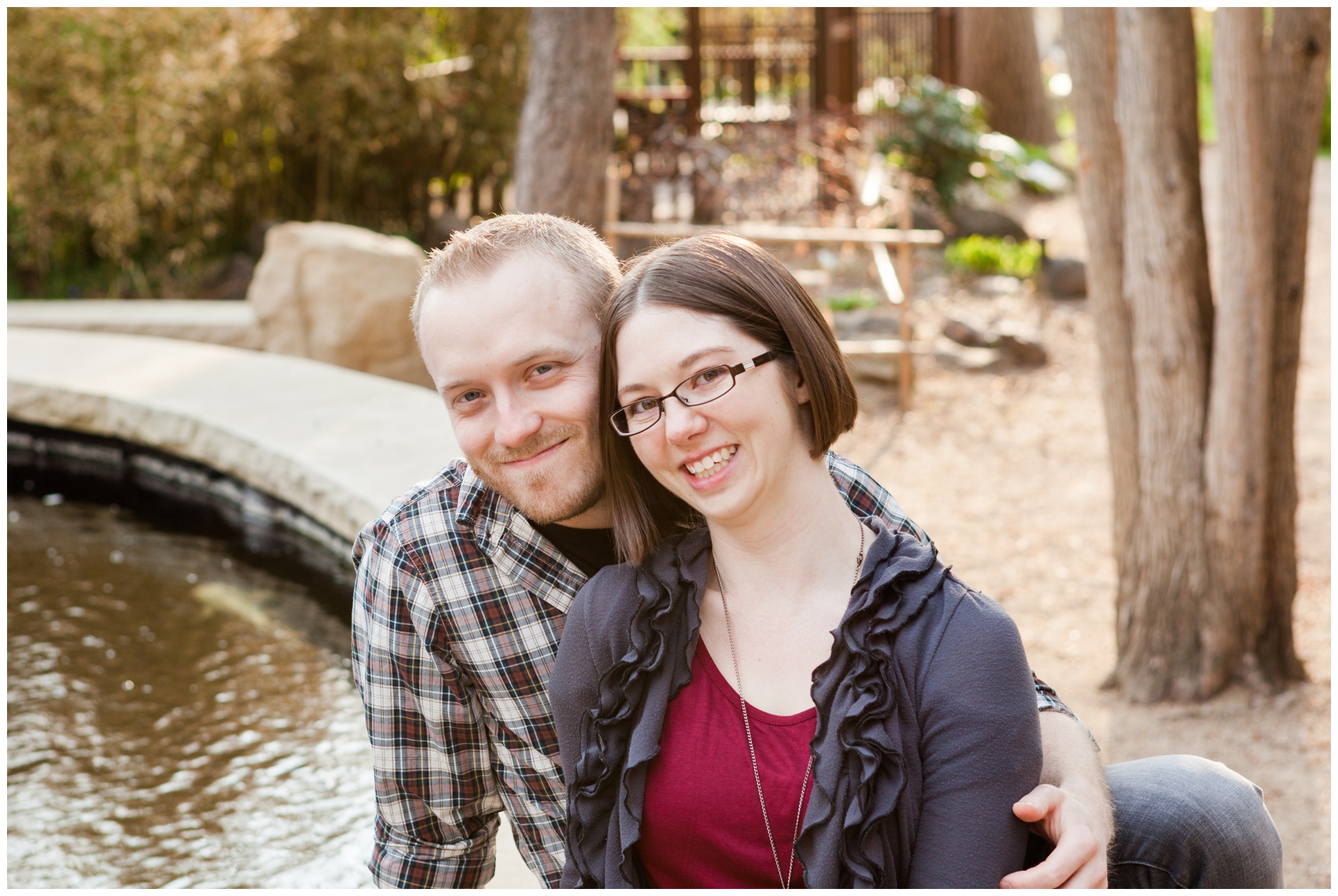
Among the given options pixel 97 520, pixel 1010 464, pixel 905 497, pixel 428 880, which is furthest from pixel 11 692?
Answer: pixel 1010 464

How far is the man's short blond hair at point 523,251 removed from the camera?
161 centimetres

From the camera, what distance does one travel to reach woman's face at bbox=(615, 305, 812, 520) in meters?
Answer: 1.41

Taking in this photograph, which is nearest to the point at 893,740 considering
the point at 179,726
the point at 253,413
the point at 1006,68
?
the point at 179,726

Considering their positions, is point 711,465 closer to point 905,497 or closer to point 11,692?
point 11,692

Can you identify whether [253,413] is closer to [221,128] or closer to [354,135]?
[221,128]

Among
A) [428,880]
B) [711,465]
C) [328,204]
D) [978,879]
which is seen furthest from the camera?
[328,204]

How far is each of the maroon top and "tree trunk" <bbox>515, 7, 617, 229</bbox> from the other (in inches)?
184

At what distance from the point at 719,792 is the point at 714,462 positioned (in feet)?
1.21

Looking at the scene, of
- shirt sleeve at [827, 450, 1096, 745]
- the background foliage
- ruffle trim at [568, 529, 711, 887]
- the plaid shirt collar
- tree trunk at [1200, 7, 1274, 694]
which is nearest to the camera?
ruffle trim at [568, 529, 711, 887]

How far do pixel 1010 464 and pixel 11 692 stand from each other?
4.49 metres

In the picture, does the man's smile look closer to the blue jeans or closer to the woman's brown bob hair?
the woman's brown bob hair

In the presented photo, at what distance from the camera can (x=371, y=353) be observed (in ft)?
21.6

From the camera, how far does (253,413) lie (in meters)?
4.68

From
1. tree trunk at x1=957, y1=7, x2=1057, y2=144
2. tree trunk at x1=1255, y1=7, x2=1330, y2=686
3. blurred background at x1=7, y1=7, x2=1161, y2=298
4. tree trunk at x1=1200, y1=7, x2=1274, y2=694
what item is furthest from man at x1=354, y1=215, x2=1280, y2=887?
tree trunk at x1=957, y1=7, x2=1057, y2=144
